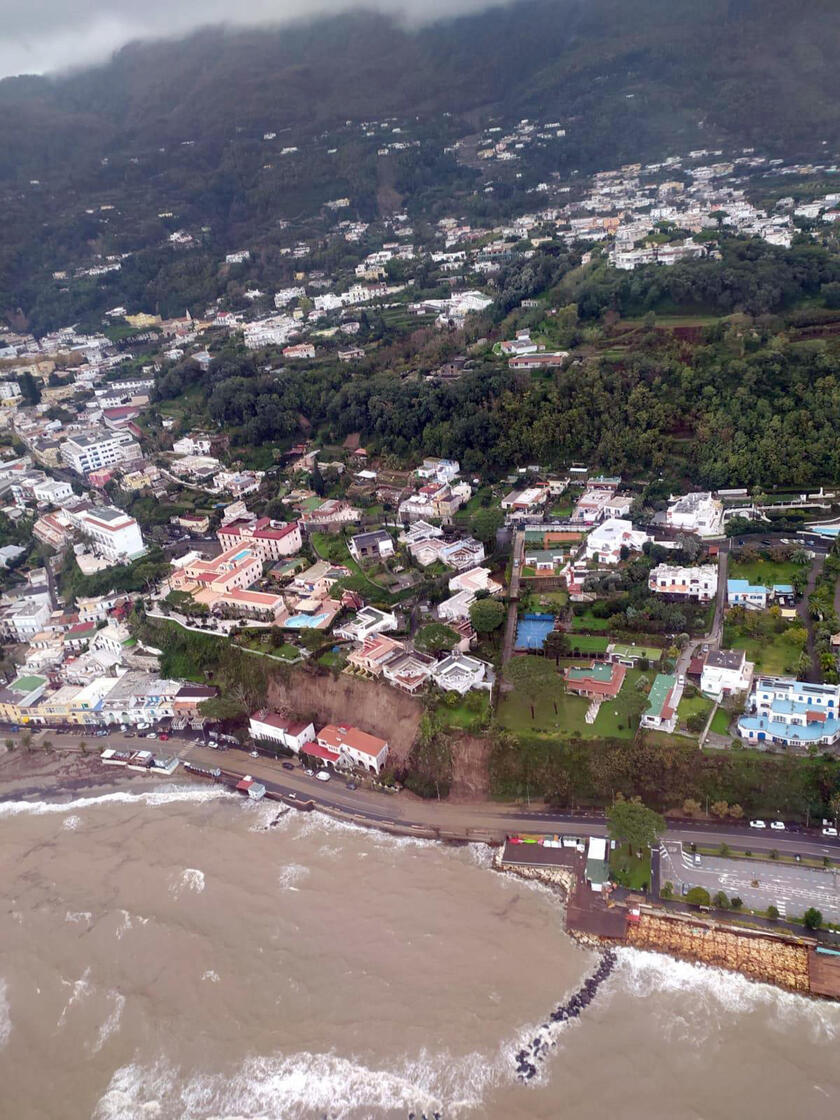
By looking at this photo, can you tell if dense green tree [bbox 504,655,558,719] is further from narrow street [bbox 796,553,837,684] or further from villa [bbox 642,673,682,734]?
narrow street [bbox 796,553,837,684]

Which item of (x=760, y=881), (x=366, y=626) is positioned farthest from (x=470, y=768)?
(x=760, y=881)

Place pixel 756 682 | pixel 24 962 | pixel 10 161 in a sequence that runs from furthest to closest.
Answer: pixel 10 161, pixel 756 682, pixel 24 962

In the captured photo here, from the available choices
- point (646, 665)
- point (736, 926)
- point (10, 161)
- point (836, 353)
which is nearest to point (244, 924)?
point (736, 926)

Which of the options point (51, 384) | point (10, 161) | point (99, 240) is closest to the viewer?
point (51, 384)

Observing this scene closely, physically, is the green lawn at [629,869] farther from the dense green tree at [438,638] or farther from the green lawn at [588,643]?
the dense green tree at [438,638]

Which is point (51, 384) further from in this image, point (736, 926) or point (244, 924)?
point (736, 926)
